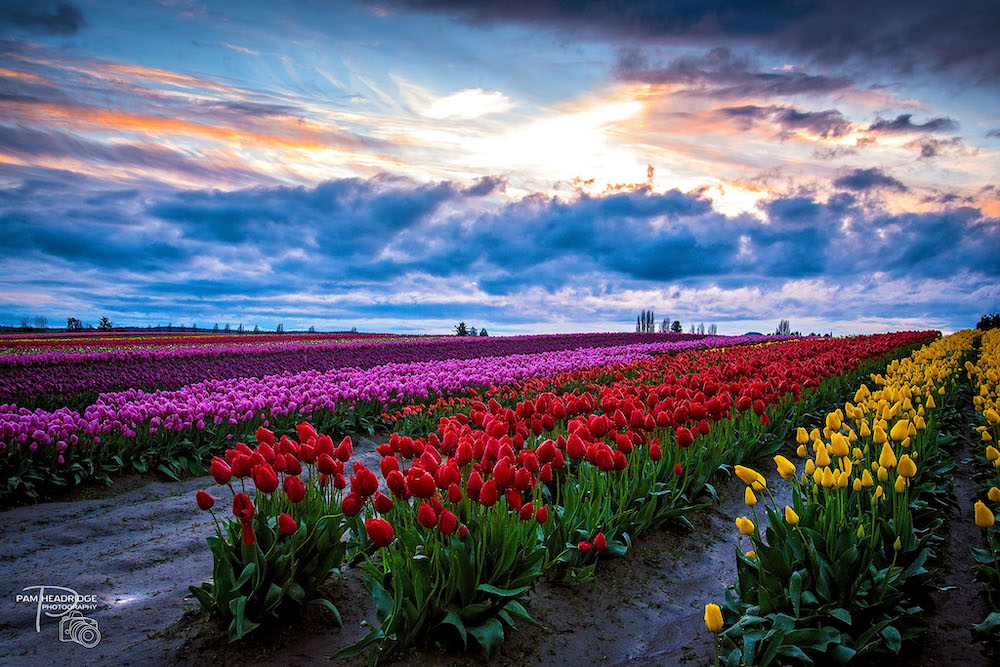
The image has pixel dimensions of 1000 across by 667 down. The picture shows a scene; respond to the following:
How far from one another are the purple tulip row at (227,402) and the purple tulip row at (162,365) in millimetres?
3183

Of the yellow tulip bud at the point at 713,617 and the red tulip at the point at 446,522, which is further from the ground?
the red tulip at the point at 446,522

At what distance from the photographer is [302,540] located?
3.54 meters

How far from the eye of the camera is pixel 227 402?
29.9 ft

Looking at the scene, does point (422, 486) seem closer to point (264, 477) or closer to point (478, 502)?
point (478, 502)

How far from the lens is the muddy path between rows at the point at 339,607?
3.41 metres

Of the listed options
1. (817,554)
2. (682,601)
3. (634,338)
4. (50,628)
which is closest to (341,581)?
(50,628)

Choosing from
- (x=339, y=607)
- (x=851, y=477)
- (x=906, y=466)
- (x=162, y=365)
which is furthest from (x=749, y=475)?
(x=162, y=365)

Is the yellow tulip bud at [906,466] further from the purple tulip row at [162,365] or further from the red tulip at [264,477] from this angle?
the purple tulip row at [162,365]

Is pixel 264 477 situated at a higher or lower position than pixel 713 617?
higher

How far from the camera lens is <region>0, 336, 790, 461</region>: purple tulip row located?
7.27 metres

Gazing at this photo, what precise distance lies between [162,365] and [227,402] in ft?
29.4

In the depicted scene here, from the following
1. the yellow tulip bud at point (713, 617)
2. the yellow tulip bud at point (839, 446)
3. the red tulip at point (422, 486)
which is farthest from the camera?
the yellow tulip bud at point (839, 446)

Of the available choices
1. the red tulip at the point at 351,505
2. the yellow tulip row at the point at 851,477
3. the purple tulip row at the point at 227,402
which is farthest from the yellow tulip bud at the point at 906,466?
the purple tulip row at the point at 227,402

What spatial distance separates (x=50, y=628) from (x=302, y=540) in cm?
Result: 200
